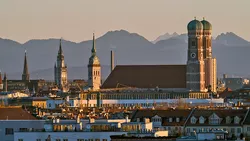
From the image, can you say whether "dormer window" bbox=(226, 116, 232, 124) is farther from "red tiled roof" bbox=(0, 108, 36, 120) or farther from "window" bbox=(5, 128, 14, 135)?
"window" bbox=(5, 128, 14, 135)

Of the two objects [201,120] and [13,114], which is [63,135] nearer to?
[13,114]

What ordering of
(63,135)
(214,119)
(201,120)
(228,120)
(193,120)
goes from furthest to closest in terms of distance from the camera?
1. (193,120)
2. (201,120)
3. (214,119)
4. (228,120)
5. (63,135)

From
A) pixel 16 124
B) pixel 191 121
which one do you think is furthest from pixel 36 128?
pixel 191 121

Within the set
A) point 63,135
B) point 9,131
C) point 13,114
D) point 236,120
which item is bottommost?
point 63,135

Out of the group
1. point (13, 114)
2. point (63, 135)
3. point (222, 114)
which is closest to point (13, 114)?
point (13, 114)

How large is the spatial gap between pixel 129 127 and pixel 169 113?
27.7 m

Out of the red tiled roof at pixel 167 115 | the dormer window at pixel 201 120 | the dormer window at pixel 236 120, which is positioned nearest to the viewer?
the dormer window at pixel 236 120

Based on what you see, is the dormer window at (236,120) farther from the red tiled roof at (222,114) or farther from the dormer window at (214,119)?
the dormer window at (214,119)

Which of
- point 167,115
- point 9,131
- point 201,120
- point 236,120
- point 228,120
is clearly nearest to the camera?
point 9,131

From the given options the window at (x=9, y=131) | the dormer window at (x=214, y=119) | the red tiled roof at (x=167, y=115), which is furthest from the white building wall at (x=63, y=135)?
the red tiled roof at (x=167, y=115)

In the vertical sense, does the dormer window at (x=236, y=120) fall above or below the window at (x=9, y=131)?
above

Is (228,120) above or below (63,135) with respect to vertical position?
above

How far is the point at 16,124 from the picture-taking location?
68.8 metres

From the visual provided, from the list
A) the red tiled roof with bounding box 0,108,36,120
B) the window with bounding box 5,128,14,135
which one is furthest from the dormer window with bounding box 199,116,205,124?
the window with bounding box 5,128,14,135
